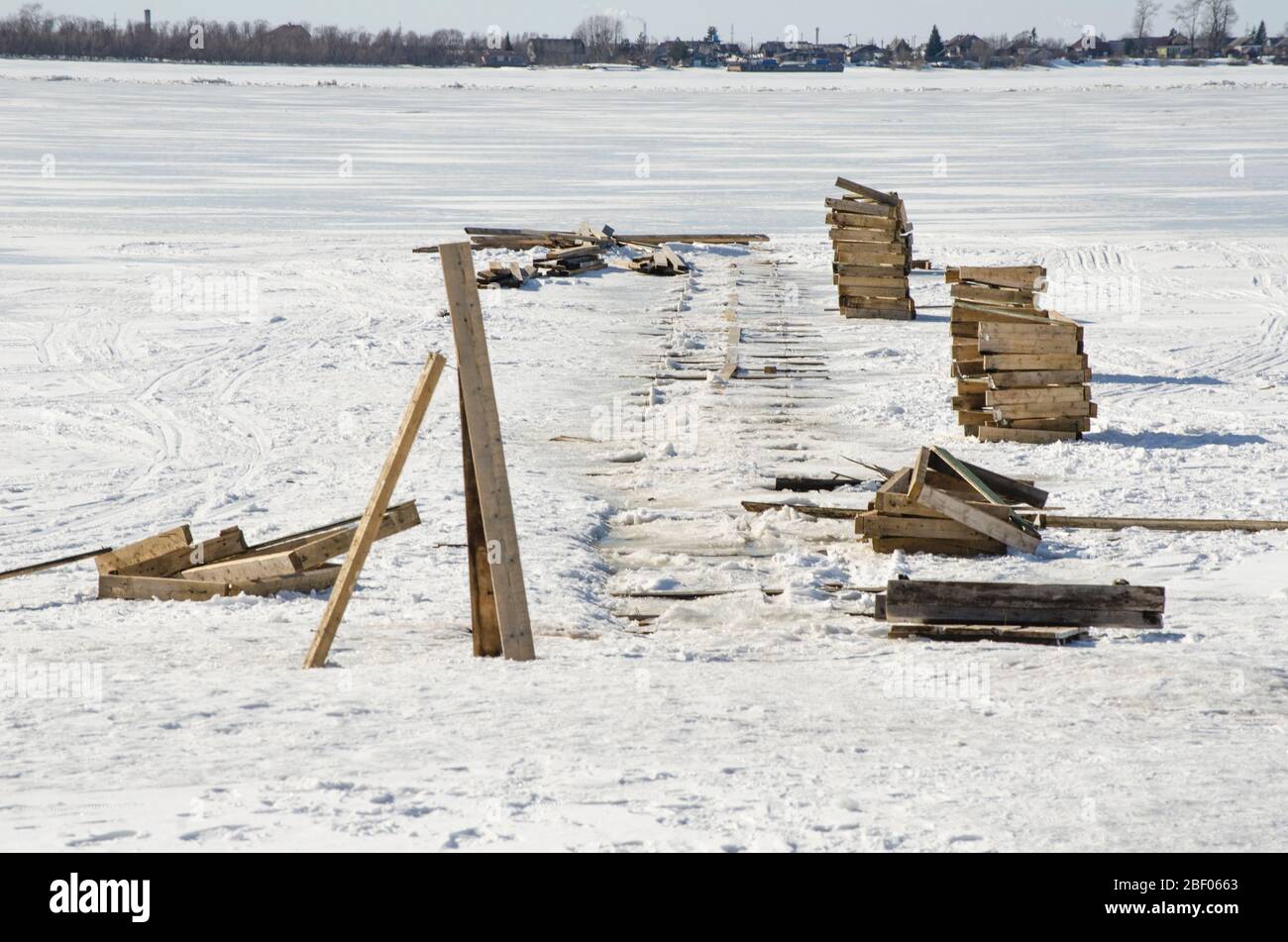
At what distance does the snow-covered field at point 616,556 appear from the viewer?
5.34 meters

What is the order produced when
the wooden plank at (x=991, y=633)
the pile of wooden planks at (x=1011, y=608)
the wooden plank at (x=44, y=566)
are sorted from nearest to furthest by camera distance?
the wooden plank at (x=991, y=633)
the pile of wooden planks at (x=1011, y=608)
the wooden plank at (x=44, y=566)

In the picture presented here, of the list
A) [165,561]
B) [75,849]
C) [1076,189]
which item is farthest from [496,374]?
[1076,189]

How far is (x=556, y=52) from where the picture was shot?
155m

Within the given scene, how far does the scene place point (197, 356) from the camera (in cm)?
1584

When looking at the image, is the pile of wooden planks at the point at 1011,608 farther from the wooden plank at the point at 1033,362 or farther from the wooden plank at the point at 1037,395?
the wooden plank at the point at 1033,362

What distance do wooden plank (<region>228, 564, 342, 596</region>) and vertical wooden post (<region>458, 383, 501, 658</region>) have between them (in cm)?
145

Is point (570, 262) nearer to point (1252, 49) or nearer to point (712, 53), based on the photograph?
point (712, 53)

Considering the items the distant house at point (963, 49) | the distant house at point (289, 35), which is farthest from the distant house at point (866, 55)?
the distant house at point (289, 35)

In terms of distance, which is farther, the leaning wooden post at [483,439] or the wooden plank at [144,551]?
the wooden plank at [144,551]

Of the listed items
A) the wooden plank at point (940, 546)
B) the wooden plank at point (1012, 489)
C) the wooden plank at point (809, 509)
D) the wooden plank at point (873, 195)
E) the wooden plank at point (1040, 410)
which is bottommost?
the wooden plank at point (940, 546)

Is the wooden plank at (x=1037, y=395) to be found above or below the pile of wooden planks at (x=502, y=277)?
below

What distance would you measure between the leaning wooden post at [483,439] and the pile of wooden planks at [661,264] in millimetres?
17192

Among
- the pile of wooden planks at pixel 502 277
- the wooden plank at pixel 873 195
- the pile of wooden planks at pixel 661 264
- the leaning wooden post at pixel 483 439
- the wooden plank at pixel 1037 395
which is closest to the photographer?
the leaning wooden post at pixel 483 439

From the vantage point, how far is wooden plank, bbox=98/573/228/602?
27.1 feet
